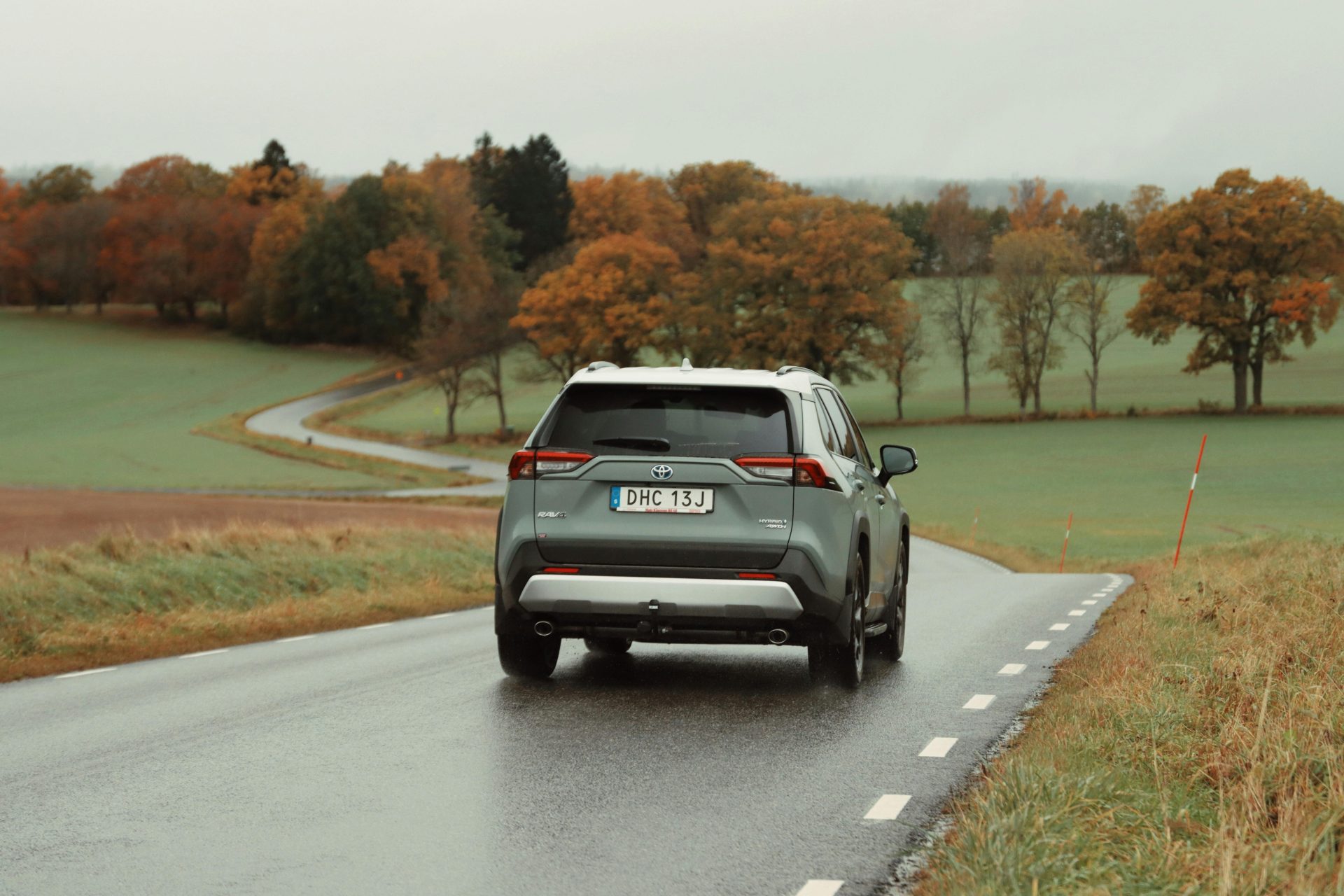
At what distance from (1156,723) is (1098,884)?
2711 millimetres

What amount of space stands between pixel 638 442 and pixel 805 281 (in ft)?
228

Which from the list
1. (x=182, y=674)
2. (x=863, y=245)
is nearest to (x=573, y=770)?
(x=182, y=674)

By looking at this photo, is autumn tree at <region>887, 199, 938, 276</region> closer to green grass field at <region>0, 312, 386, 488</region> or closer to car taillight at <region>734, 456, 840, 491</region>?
green grass field at <region>0, 312, 386, 488</region>

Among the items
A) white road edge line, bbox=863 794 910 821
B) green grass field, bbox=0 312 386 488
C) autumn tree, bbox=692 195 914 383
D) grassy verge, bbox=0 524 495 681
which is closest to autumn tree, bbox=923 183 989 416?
autumn tree, bbox=692 195 914 383

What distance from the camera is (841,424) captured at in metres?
11.0

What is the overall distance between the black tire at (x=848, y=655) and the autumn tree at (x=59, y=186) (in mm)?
143869

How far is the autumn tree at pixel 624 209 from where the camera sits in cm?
13162

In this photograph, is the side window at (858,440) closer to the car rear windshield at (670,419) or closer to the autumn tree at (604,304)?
the car rear windshield at (670,419)

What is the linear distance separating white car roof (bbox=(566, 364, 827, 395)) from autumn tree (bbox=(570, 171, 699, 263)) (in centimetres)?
12030

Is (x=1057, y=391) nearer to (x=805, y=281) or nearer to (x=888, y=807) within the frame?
(x=805, y=281)

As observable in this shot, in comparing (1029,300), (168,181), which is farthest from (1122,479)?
(168,181)

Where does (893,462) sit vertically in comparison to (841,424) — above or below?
below

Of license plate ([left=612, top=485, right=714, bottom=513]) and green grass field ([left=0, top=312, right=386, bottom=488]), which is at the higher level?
license plate ([left=612, top=485, right=714, bottom=513])

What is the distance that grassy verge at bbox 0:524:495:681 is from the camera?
12945 millimetres
